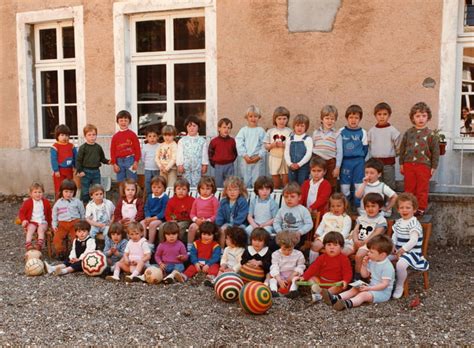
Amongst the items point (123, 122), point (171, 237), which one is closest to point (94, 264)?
point (171, 237)

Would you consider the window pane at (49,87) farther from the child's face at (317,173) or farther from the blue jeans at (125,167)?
the child's face at (317,173)

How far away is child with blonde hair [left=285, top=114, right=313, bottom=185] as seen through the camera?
20.6 feet

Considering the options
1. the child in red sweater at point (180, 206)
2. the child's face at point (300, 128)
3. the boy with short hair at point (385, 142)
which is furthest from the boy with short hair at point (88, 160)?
the boy with short hair at point (385, 142)

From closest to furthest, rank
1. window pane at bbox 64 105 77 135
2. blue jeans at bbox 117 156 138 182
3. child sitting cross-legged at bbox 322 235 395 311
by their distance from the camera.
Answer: child sitting cross-legged at bbox 322 235 395 311 < blue jeans at bbox 117 156 138 182 < window pane at bbox 64 105 77 135

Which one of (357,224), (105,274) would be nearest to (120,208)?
(105,274)

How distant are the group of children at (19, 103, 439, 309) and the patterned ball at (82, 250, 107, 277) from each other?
130 mm

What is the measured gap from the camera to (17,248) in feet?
22.6

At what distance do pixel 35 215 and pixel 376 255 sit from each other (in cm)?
424

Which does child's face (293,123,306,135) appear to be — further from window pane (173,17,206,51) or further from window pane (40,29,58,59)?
window pane (40,29,58,59)

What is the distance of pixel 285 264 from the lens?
5160 mm

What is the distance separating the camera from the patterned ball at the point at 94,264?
5.57 metres

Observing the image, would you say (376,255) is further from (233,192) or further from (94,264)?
(94,264)

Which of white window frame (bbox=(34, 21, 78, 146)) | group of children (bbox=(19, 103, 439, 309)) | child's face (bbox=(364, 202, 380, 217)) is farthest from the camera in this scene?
white window frame (bbox=(34, 21, 78, 146))

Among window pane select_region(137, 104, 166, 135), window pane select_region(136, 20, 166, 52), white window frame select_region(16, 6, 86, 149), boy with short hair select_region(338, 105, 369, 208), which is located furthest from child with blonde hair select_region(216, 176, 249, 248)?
white window frame select_region(16, 6, 86, 149)
